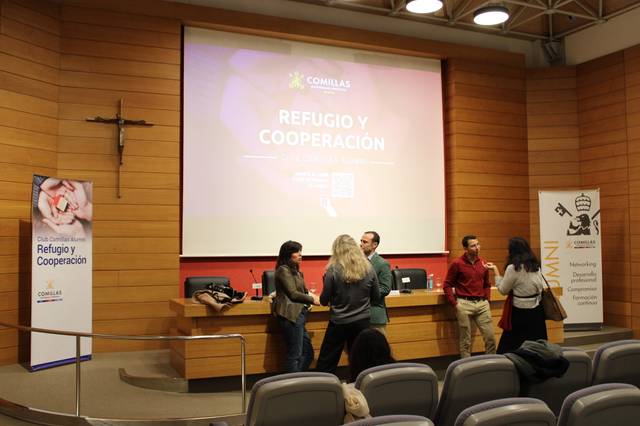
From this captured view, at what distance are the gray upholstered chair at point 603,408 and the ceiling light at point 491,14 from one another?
219 inches

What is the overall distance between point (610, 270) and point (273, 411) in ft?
24.5

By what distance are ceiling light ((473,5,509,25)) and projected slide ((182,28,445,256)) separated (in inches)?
65.0

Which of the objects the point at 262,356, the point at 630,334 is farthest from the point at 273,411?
the point at 630,334

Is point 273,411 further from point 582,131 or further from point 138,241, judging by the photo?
point 582,131

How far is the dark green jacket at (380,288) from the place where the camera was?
Result: 506cm

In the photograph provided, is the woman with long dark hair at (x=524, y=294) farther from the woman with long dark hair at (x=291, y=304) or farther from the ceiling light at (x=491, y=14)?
the ceiling light at (x=491, y=14)

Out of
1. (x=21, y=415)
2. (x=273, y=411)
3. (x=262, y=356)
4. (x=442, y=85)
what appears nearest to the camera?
(x=273, y=411)

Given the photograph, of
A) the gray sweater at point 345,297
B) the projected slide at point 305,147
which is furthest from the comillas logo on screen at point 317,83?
the gray sweater at point 345,297

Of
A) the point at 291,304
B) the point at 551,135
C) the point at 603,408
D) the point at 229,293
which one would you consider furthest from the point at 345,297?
the point at 551,135

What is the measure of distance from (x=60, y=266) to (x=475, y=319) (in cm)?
404

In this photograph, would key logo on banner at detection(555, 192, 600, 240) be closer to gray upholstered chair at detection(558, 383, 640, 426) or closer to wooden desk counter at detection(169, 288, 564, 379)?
wooden desk counter at detection(169, 288, 564, 379)

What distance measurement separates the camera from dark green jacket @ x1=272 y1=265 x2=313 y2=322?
486 centimetres

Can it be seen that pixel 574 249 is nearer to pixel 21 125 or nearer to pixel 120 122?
pixel 120 122

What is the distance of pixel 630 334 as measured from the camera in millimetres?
8180
